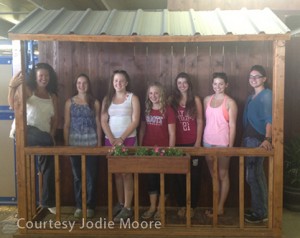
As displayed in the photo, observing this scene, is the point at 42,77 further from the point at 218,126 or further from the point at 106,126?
the point at 218,126

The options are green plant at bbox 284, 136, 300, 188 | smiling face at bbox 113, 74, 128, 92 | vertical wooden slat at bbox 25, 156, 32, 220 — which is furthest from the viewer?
green plant at bbox 284, 136, 300, 188

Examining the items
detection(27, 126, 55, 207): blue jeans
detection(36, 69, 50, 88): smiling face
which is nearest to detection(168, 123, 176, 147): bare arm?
detection(27, 126, 55, 207): blue jeans

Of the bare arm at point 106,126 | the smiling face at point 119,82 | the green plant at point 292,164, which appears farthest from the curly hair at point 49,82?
the green plant at point 292,164

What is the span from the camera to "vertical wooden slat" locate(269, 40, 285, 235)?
11.5 ft

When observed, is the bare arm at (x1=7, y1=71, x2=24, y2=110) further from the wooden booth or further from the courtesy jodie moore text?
the courtesy jodie moore text

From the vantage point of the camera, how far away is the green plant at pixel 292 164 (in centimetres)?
A: 466

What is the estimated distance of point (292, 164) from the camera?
4.70 meters

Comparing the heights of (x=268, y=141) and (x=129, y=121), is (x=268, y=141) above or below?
below

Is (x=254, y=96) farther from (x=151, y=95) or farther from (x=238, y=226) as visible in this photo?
(x=238, y=226)

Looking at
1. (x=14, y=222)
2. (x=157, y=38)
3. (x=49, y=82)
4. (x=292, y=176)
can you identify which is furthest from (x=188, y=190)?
(x=14, y=222)

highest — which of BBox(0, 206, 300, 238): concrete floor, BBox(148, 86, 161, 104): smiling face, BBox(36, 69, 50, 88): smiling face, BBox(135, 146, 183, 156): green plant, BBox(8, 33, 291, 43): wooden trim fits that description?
BBox(8, 33, 291, 43): wooden trim

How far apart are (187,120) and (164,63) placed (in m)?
0.87

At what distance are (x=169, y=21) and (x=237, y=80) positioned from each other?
1208mm

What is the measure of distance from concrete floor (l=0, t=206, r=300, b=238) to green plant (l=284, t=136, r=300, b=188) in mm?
403
